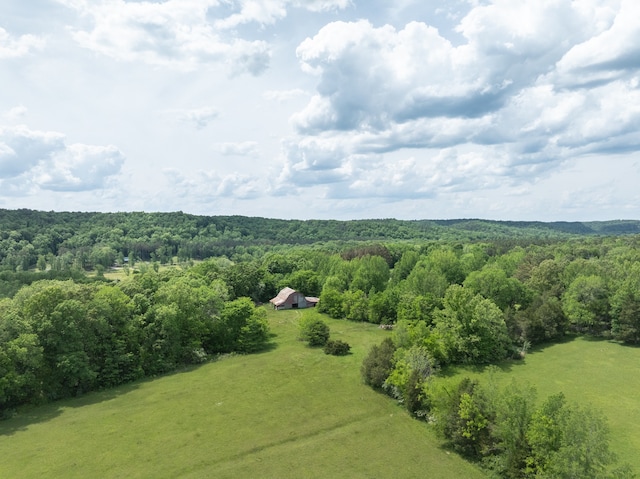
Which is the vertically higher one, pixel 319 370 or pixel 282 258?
pixel 282 258

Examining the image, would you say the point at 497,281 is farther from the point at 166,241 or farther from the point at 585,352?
the point at 166,241

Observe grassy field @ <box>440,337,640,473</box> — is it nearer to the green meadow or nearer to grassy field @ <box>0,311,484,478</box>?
the green meadow

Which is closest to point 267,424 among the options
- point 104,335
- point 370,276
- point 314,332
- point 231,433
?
point 231,433

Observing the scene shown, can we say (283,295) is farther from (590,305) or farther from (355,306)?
(590,305)

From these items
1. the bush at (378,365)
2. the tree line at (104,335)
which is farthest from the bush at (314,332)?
the bush at (378,365)

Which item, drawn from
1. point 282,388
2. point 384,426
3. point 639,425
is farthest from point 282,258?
point 639,425
